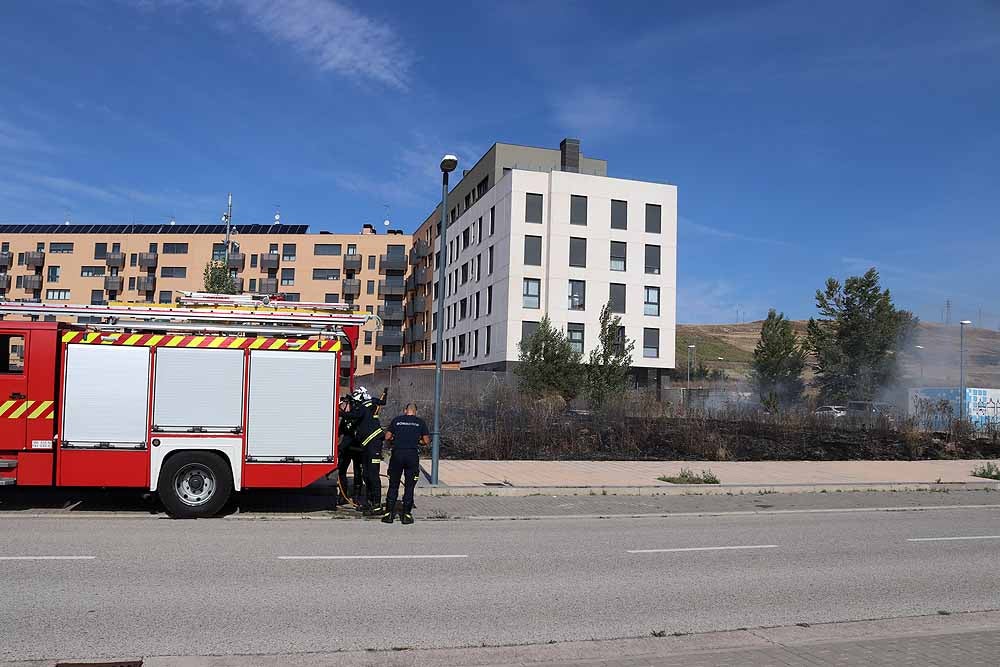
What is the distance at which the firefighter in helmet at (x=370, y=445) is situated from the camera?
12820mm

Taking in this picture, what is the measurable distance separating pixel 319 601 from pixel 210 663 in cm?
185

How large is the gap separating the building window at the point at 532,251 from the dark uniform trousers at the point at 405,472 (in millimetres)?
42804

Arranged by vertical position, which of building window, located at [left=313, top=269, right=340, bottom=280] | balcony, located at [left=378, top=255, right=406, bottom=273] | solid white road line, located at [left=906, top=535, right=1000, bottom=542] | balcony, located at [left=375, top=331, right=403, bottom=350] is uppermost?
balcony, located at [left=378, top=255, right=406, bottom=273]

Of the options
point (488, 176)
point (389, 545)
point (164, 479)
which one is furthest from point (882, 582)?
point (488, 176)

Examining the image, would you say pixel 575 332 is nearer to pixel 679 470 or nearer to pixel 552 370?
pixel 552 370

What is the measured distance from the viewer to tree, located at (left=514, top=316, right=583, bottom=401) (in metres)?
33.8

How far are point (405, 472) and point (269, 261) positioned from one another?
77.1 m

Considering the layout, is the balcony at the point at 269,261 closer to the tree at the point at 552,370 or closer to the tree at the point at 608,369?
the tree at the point at 552,370

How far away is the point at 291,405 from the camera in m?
12.1

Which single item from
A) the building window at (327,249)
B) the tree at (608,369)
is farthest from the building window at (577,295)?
the building window at (327,249)

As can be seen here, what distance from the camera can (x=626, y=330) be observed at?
2168 inches

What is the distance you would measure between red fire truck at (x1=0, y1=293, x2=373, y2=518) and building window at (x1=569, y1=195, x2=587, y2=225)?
43.8 metres

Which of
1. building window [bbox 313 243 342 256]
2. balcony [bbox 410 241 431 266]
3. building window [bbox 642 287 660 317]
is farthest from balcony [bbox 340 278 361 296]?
building window [bbox 642 287 660 317]

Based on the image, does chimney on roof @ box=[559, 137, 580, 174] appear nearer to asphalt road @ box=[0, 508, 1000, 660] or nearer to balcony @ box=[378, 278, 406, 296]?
balcony @ box=[378, 278, 406, 296]
